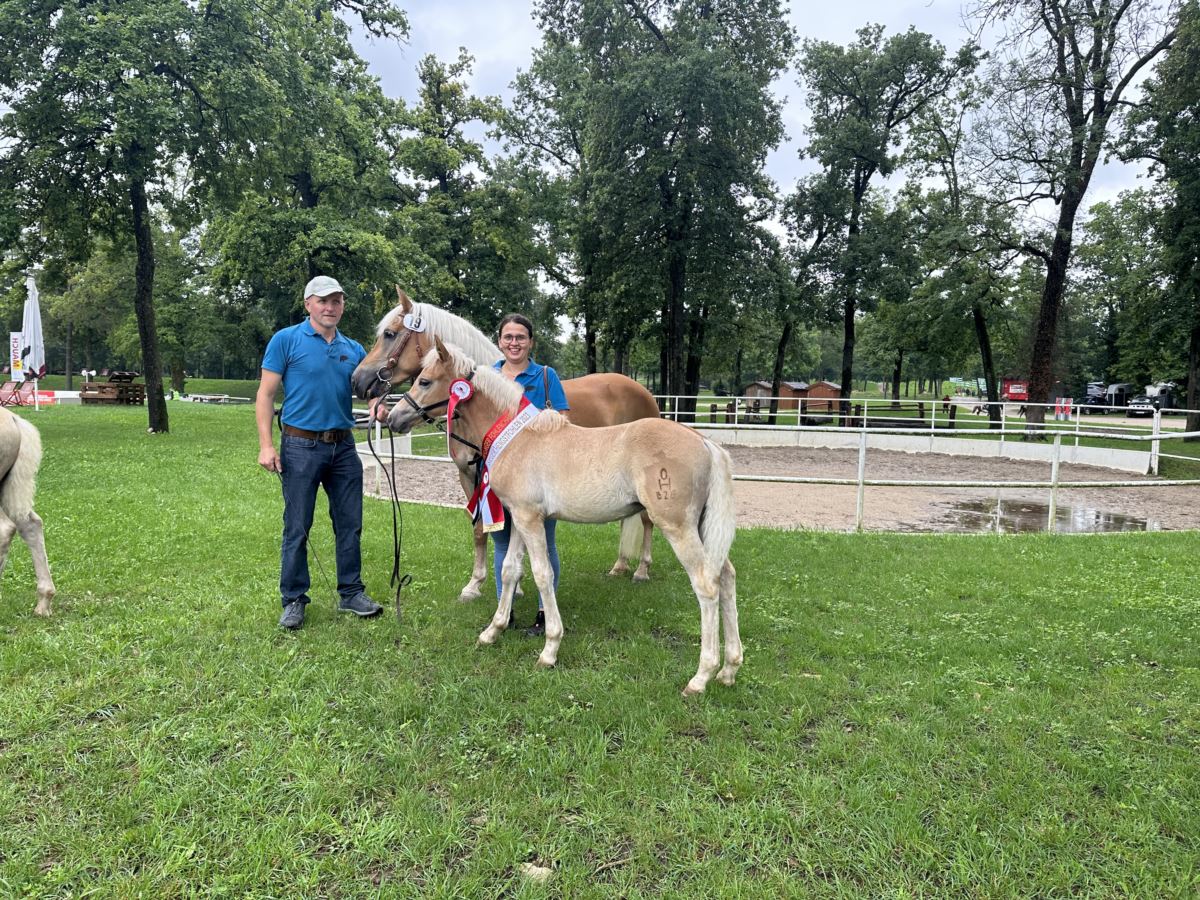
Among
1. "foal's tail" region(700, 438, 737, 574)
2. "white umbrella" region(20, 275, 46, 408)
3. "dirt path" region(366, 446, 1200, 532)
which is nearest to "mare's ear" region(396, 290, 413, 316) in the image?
"foal's tail" region(700, 438, 737, 574)

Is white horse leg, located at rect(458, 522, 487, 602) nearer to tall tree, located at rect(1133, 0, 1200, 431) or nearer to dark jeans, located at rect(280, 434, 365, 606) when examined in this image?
dark jeans, located at rect(280, 434, 365, 606)

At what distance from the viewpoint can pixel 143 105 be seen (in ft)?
41.6

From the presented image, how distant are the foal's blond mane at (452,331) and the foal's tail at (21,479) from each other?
2.44 metres

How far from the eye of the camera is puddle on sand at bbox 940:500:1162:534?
8.37 m

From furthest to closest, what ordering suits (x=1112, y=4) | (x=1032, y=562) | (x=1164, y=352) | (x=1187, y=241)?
(x=1164, y=352) < (x=1112, y=4) < (x=1187, y=241) < (x=1032, y=562)

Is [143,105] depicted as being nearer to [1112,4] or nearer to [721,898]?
[721,898]

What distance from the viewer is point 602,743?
2814 millimetres

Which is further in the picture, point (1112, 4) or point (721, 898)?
point (1112, 4)

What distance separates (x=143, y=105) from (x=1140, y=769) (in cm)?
1730

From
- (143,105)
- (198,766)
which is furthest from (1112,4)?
(198,766)

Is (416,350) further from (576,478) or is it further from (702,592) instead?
(702,592)

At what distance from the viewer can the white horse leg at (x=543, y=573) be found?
143 inches

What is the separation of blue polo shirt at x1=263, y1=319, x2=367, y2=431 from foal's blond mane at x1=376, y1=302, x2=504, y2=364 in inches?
14.5

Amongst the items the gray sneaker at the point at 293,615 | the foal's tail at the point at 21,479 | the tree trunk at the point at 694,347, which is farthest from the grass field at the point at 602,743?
the tree trunk at the point at 694,347
